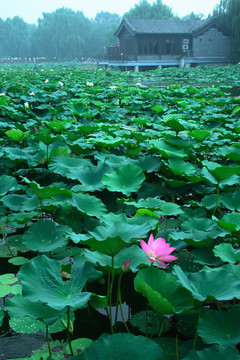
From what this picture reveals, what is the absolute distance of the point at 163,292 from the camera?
78 cm

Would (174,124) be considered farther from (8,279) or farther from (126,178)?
(8,279)

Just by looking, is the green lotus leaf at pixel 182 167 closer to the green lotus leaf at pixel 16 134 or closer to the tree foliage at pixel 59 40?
the green lotus leaf at pixel 16 134

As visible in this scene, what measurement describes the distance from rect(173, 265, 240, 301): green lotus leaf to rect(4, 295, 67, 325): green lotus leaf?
0.28 m

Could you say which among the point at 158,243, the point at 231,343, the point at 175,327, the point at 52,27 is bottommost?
the point at 175,327

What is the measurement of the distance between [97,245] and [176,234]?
38cm

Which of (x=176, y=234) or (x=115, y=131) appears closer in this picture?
(x=176, y=234)

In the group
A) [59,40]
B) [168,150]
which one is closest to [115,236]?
[168,150]

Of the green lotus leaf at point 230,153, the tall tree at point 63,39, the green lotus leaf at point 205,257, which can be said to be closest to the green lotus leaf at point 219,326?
the green lotus leaf at point 205,257

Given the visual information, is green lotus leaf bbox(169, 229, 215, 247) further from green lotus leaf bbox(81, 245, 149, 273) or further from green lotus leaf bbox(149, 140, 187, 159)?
green lotus leaf bbox(149, 140, 187, 159)

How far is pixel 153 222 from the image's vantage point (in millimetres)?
1108

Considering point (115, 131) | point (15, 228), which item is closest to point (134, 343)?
point (15, 228)

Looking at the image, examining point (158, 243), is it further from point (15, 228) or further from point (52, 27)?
point (52, 27)

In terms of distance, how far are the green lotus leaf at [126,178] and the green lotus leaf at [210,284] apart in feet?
2.43

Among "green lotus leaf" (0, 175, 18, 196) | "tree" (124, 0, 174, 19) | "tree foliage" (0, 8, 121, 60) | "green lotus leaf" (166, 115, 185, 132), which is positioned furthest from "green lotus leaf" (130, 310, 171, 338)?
"tree foliage" (0, 8, 121, 60)
